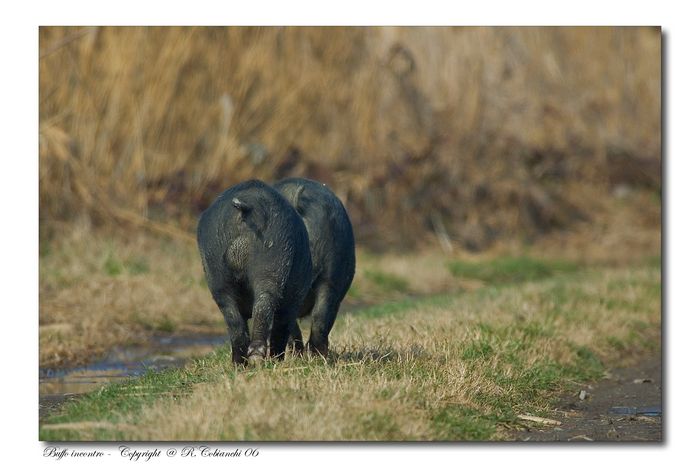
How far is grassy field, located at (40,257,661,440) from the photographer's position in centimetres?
580

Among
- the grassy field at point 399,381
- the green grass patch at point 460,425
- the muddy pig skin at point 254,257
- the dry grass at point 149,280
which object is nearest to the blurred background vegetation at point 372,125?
the dry grass at point 149,280

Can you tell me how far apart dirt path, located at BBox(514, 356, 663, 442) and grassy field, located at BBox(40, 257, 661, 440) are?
0.49 feet

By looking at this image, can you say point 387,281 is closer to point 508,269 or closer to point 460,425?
point 508,269

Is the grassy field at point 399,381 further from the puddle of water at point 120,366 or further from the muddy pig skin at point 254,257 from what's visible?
the puddle of water at point 120,366

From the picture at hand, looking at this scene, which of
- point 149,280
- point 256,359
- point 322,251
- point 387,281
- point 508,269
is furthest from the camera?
point 508,269

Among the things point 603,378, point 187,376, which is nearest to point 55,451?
point 187,376

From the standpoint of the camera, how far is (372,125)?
58.4ft

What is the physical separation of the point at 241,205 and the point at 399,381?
4.63 ft

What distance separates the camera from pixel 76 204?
46.9 ft

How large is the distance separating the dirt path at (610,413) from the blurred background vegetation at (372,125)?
6815 millimetres

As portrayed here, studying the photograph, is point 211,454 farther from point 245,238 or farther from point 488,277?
point 488,277

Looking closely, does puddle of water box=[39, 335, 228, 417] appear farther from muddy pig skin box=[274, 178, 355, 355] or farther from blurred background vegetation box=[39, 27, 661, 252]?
blurred background vegetation box=[39, 27, 661, 252]

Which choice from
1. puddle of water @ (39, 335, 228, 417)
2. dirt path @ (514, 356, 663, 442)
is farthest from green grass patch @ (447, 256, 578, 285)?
dirt path @ (514, 356, 663, 442)

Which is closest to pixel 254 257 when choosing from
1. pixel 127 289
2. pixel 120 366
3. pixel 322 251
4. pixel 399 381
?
pixel 322 251
